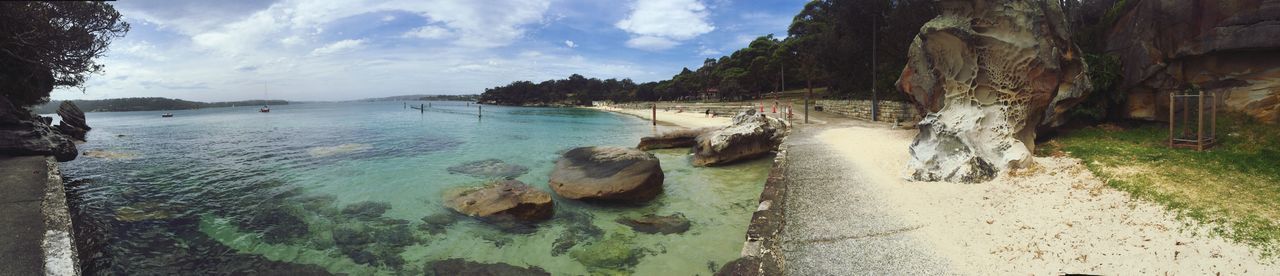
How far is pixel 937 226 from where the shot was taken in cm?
632

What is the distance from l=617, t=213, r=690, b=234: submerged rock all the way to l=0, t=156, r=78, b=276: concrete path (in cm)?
725

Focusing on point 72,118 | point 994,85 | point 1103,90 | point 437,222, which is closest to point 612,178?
point 437,222

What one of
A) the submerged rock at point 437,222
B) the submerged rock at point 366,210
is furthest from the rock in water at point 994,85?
the submerged rock at point 366,210

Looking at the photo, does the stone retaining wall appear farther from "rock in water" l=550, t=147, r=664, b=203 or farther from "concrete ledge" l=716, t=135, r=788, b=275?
"concrete ledge" l=716, t=135, r=788, b=275

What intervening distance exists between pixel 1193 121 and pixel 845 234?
32.0 feet

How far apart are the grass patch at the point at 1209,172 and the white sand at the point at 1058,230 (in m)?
0.24

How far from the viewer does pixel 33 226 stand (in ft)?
21.0

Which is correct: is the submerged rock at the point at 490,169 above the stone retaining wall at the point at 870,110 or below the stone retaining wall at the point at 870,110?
below

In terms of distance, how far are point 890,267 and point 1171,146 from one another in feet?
26.9

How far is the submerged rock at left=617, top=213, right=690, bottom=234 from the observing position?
8750 millimetres

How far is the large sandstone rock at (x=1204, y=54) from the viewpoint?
9289mm

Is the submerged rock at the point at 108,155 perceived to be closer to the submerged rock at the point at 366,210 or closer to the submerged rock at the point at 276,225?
the submerged rock at the point at 276,225

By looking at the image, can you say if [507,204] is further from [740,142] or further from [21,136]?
[21,136]

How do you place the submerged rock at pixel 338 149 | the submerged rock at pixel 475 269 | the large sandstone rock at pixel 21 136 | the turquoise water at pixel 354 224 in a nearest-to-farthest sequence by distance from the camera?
the submerged rock at pixel 475 269 → the turquoise water at pixel 354 224 → the large sandstone rock at pixel 21 136 → the submerged rock at pixel 338 149
